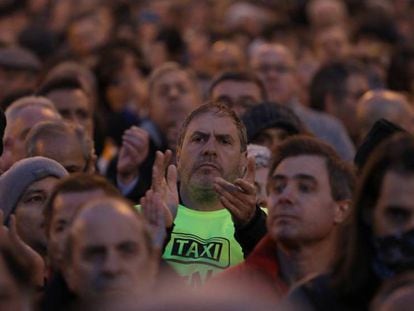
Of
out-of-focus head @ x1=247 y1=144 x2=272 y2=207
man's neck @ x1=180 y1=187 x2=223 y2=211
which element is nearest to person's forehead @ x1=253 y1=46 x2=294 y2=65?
out-of-focus head @ x1=247 y1=144 x2=272 y2=207

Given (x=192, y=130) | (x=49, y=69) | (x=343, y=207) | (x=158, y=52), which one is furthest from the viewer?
(x=158, y=52)

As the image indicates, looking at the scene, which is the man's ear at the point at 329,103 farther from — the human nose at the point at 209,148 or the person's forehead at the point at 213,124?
the human nose at the point at 209,148

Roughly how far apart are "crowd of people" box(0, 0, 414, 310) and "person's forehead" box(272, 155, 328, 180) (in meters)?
0.01

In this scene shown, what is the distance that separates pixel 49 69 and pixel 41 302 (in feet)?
28.5

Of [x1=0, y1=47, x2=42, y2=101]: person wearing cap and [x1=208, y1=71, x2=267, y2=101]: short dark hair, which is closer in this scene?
[x1=208, y1=71, x2=267, y2=101]: short dark hair

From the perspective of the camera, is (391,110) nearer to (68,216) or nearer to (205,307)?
(68,216)

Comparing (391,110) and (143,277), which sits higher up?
(391,110)

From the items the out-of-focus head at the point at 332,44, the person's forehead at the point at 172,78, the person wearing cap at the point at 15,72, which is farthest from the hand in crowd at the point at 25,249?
the out-of-focus head at the point at 332,44

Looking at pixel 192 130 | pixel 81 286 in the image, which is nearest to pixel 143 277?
pixel 81 286

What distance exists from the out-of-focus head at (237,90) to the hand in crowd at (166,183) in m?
3.46

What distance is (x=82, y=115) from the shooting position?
Result: 13453mm

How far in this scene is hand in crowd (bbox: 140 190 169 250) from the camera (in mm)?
8595

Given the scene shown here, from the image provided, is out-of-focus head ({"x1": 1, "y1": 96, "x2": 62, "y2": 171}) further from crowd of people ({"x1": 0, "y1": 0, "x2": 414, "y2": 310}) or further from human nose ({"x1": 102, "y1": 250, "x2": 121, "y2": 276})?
human nose ({"x1": 102, "y1": 250, "x2": 121, "y2": 276})

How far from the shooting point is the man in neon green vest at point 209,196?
9203 mm
